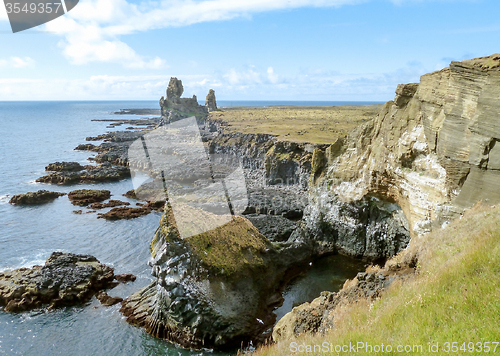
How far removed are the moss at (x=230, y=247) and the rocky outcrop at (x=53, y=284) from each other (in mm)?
10557

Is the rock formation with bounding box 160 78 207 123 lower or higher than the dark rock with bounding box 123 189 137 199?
higher

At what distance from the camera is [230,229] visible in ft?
77.3

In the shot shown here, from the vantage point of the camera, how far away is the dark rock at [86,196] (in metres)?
50.2

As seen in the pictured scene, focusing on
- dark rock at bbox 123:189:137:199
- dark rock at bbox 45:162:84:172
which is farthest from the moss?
dark rock at bbox 45:162:84:172

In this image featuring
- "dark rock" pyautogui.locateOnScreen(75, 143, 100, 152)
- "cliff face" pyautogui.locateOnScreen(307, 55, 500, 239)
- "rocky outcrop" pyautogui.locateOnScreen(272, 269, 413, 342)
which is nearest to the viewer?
"rocky outcrop" pyautogui.locateOnScreen(272, 269, 413, 342)

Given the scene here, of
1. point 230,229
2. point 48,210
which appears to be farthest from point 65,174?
point 230,229

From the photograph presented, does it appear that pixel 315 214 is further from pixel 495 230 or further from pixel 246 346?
pixel 495 230

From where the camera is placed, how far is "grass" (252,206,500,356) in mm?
6766

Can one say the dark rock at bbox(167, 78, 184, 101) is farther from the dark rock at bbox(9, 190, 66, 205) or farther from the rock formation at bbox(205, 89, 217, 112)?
the dark rock at bbox(9, 190, 66, 205)

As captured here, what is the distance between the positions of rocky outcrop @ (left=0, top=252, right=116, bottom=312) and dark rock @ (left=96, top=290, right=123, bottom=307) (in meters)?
0.89

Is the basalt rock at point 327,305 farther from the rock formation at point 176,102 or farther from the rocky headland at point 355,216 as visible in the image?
the rock formation at point 176,102

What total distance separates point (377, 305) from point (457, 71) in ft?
41.4

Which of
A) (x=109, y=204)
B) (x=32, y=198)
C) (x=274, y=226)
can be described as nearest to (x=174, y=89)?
(x=32, y=198)

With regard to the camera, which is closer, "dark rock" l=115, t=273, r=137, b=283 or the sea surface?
the sea surface
